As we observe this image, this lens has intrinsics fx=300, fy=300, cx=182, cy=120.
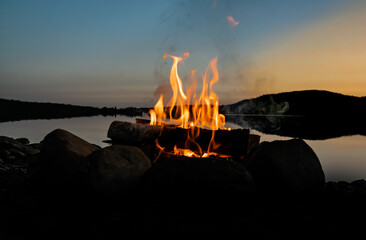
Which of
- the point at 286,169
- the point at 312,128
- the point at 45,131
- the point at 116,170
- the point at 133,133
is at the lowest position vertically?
the point at 45,131

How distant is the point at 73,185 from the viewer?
6230mm

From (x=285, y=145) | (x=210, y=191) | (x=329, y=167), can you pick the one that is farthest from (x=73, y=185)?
(x=329, y=167)

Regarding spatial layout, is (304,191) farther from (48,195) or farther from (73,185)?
(48,195)

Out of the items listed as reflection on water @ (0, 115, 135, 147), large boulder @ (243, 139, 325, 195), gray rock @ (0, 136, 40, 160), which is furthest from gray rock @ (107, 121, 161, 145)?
reflection on water @ (0, 115, 135, 147)

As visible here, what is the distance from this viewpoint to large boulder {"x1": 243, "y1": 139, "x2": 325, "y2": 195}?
607 cm

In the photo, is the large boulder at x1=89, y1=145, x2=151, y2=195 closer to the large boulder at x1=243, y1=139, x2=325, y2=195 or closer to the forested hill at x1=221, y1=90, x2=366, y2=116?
the large boulder at x1=243, y1=139, x2=325, y2=195

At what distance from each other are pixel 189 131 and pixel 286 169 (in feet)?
8.45

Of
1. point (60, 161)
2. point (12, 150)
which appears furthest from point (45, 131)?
point (60, 161)

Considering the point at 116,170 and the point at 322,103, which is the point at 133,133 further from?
the point at 322,103

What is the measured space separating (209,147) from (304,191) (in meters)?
2.41

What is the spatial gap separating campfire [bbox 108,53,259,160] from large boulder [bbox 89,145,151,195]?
5.91 feet

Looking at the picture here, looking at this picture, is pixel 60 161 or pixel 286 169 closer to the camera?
pixel 286 169

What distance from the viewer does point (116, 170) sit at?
575 cm

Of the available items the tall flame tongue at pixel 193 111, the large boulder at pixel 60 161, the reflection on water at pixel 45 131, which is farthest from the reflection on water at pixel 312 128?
the large boulder at pixel 60 161
